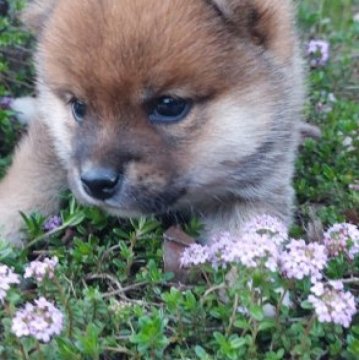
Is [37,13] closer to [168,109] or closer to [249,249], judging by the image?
[168,109]

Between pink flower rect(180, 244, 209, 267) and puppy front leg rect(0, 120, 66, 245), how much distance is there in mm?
779

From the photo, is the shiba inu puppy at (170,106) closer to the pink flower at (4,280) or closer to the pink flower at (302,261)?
the pink flower at (4,280)

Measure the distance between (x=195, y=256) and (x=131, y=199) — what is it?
275 mm

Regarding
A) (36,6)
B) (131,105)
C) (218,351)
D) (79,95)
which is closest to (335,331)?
(218,351)

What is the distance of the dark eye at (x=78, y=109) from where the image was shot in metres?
2.78

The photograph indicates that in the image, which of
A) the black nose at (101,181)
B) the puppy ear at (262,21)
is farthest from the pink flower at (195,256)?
the puppy ear at (262,21)

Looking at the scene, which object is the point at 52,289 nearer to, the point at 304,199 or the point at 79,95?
the point at 79,95

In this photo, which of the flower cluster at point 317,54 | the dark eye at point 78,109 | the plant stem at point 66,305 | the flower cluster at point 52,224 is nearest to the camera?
the plant stem at point 66,305

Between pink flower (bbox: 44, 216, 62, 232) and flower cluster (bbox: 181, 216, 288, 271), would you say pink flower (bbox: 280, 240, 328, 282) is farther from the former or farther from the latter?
pink flower (bbox: 44, 216, 62, 232)

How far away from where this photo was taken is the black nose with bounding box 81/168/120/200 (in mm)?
2580

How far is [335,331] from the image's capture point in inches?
91.9

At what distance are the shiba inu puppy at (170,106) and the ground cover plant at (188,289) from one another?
0.18 meters

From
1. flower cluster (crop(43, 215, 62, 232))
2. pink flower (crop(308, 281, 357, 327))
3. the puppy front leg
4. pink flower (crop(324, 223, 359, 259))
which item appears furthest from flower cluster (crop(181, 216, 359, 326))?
the puppy front leg

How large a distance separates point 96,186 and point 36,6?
3.18 feet
